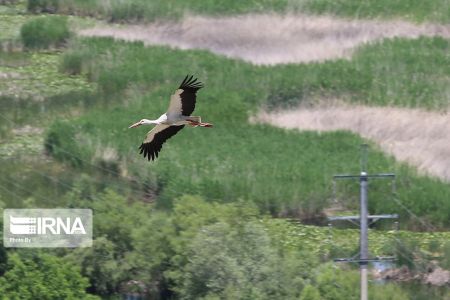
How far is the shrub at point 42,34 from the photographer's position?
148 ft

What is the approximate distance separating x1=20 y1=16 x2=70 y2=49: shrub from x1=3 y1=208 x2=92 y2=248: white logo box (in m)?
Result: 12.3

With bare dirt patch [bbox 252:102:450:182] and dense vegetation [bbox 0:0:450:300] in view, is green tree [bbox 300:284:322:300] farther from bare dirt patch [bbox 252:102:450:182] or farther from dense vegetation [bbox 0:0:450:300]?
bare dirt patch [bbox 252:102:450:182]

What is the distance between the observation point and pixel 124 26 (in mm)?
47094

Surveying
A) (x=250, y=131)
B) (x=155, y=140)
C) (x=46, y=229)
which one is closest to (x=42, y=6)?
(x=250, y=131)

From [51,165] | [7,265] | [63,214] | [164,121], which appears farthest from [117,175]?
[164,121]

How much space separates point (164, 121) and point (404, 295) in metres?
10.8

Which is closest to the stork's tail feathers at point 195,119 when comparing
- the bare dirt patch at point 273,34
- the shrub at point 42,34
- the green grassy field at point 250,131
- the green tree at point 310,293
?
the green tree at point 310,293

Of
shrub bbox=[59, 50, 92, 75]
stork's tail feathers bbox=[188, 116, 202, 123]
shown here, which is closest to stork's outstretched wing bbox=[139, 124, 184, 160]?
stork's tail feathers bbox=[188, 116, 202, 123]

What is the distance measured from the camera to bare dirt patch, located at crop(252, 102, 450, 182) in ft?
125

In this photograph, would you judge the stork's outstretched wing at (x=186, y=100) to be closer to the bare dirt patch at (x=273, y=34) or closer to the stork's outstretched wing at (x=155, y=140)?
the stork's outstretched wing at (x=155, y=140)

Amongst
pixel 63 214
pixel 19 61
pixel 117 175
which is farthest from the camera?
pixel 19 61

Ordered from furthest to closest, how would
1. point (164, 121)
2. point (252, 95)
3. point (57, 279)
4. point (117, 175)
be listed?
point (252, 95) → point (117, 175) → point (57, 279) → point (164, 121)

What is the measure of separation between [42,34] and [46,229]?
13275 mm

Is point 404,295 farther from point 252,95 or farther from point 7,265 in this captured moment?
point 252,95
